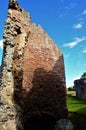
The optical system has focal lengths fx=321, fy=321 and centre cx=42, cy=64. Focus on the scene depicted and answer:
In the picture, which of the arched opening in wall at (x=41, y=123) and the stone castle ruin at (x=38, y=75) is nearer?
the stone castle ruin at (x=38, y=75)

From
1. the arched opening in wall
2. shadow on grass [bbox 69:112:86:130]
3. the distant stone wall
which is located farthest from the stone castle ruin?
the distant stone wall

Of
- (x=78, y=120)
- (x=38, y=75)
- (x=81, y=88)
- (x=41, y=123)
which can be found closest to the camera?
(x=41, y=123)

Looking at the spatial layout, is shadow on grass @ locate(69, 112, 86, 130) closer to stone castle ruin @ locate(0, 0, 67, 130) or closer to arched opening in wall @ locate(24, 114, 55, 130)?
stone castle ruin @ locate(0, 0, 67, 130)

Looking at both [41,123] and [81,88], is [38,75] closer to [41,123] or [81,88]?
[41,123]

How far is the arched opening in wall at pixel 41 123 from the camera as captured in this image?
57.4 feet

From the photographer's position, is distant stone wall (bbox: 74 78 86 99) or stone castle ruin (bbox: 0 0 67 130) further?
distant stone wall (bbox: 74 78 86 99)


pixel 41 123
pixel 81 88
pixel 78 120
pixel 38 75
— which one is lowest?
pixel 41 123

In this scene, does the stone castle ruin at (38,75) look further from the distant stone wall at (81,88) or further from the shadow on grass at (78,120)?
the distant stone wall at (81,88)

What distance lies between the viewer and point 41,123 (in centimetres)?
1775

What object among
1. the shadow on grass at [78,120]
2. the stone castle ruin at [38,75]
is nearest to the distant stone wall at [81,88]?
the shadow on grass at [78,120]

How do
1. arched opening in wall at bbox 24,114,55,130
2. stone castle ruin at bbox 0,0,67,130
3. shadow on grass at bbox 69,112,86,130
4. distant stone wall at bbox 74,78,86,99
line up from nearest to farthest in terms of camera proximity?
stone castle ruin at bbox 0,0,67,130, shadow on grass at bbox 69,112,86,130, arched opening in wall at bbox 24,114,55,130, distant stone wall at bbox 74,78,86,99

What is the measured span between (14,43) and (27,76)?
4.62 metres

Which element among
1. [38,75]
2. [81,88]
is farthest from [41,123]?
[81,88]

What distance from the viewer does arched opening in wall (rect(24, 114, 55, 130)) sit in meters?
17.5
